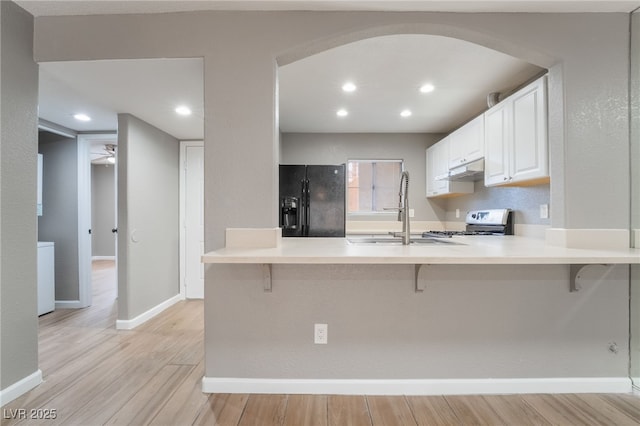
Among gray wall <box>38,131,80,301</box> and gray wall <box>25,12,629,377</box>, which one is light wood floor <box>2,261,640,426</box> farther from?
gray wall <box>38,131,80,301</box>

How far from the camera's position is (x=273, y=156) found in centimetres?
184

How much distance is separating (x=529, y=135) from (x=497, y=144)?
0.43m

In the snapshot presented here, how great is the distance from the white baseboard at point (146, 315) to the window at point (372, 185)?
2780 mm

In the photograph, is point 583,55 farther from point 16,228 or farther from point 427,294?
point 16,228

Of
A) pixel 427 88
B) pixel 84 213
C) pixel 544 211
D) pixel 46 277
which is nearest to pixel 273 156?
pixel 427 88

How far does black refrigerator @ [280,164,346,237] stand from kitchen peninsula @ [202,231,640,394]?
186 centimetres

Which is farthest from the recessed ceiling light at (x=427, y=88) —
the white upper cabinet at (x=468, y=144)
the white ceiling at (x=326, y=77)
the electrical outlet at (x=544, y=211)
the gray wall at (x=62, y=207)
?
the gray wall at (x=62, y=207)

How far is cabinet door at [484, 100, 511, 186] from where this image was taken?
8.18ft

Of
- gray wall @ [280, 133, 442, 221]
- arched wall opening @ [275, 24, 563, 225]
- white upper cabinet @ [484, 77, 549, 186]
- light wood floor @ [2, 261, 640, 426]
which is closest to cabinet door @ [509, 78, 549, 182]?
white upper cabinet @ [484, 77, 549, 186]

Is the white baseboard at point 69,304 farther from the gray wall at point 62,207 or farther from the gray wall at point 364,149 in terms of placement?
the gray wall at point 364,149

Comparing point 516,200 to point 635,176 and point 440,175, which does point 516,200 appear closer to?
point 635,176

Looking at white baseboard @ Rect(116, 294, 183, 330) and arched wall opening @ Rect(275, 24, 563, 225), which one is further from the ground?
arched wall opening @ Rect(275, 24, 563, 225)

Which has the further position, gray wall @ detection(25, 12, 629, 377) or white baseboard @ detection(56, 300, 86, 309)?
white baseboard @ detection(56, 300, 86, 309)

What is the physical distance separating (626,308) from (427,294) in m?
1.23
